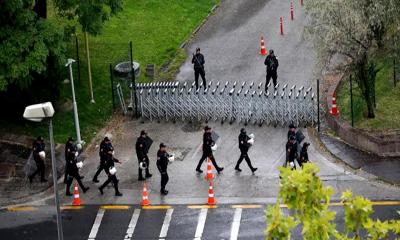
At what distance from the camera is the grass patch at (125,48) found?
1169 inches

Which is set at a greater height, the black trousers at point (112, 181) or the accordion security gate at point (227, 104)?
the accordion security gate at point (227, 104)

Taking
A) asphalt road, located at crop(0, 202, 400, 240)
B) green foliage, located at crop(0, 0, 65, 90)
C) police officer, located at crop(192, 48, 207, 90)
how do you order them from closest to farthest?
asphalt road, located at crop(0, 202, 400, 240) < green foliage, located at crop(0, 0, 65, 90) < police officer, located at crop(192, 48, 207, 90)

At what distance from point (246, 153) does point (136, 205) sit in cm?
338

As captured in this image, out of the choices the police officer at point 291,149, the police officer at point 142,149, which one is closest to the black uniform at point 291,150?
the police officer at point 291,149

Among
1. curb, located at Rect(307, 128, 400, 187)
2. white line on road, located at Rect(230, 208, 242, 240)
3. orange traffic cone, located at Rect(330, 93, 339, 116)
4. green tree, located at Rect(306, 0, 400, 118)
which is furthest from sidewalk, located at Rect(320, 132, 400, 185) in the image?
white line on road, located at Rect(230, 208, 242, 240)

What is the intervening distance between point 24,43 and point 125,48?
27.7 feet

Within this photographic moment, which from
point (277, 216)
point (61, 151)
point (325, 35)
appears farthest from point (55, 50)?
point (277, 216)

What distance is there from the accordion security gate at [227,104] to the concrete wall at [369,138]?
882mm

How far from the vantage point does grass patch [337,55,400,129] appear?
28.5 metres

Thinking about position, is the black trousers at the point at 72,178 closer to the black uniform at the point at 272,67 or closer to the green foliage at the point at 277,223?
the black uniform at the point at 272,67

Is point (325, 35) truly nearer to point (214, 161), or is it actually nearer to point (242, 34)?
point (214, 161)

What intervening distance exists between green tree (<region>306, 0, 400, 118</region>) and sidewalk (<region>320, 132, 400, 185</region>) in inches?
80.5

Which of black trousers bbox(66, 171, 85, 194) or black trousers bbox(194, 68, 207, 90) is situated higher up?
black trousers bbox(194, 68, 207, 90)

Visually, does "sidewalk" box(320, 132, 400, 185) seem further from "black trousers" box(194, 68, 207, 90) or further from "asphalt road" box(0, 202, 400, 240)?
"black trousers" box(194, 68, 207, 90)
